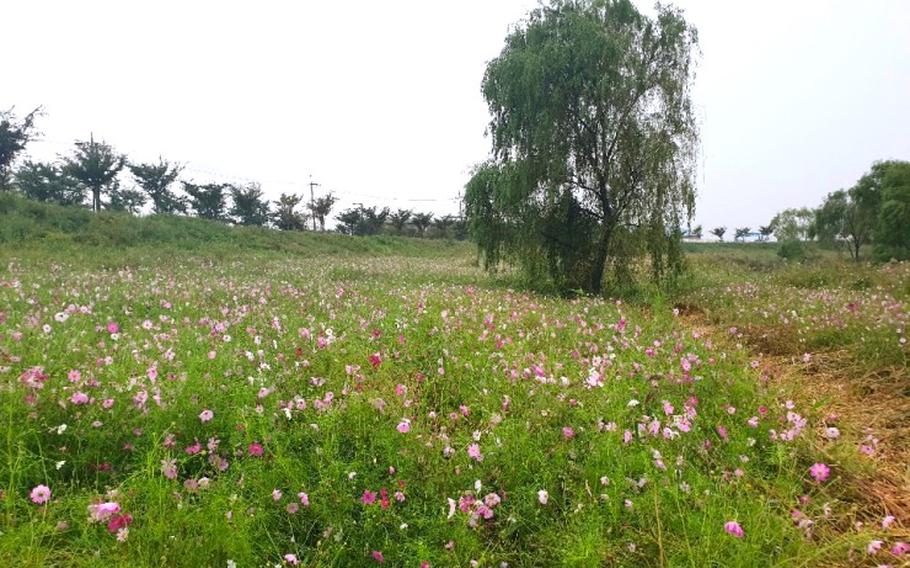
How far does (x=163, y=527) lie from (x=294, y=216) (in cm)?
4299

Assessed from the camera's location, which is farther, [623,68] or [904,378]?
[623,68]

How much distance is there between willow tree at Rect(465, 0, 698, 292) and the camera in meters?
12.0

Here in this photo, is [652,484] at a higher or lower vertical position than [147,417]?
lower

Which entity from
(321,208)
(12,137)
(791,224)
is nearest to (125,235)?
(12,137)

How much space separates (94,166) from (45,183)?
6131mm

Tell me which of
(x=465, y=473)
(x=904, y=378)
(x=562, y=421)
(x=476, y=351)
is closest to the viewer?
(x=465, y=473)

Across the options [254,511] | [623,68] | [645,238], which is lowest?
[254,511]

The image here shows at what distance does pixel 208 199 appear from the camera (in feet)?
135

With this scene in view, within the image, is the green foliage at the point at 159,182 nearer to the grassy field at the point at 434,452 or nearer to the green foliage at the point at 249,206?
the green foliage at the point at 249,206

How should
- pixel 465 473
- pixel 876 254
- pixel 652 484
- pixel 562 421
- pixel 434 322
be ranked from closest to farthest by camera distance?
pixel 652 484
pixel 465 473
pixel 562 421
pixel 434 322
pixel 876 254

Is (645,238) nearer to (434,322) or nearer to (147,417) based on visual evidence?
(434,322)

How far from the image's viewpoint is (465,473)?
2.88 metres

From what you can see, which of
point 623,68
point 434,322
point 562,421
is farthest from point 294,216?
point 562,421

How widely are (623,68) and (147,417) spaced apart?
12558 millimetres
